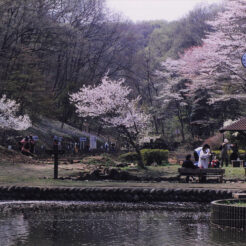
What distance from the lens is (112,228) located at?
10.0m

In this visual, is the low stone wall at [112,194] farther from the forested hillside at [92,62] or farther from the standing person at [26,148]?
the forested hillside at [92,62]

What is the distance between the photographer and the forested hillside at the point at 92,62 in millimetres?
39844

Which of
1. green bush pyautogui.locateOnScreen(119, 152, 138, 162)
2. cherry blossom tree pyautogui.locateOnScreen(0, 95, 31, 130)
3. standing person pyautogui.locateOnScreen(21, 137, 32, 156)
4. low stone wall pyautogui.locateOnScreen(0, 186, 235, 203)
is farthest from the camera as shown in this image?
cherry blossom tree pyautogui.locateOnScreen(0, 95, 31, 130)

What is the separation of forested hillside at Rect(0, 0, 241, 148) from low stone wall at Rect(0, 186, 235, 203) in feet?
68.6

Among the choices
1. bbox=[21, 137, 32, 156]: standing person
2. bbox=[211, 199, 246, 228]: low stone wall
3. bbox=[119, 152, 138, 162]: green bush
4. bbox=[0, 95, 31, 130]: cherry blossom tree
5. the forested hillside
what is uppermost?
the forested hillside

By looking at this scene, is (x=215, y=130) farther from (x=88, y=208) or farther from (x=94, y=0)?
(x=88, y=208)

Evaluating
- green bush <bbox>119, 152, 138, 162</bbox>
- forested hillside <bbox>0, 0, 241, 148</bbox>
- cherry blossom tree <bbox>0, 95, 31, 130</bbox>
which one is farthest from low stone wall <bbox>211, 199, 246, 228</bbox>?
cherry blossom tree <bbox>0, 95, 31, 130</bbox>

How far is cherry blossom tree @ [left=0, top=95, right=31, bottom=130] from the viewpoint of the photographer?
116ft

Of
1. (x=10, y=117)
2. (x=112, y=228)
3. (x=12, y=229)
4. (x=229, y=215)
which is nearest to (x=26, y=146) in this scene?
(x=10, y=117)

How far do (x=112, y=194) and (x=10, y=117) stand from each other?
22.6 meters

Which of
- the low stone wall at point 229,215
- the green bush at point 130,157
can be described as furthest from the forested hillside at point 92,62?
the low stone wall at point 229,215

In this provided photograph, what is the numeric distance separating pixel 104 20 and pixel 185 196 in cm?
4371

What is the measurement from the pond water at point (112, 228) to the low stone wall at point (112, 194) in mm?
1362

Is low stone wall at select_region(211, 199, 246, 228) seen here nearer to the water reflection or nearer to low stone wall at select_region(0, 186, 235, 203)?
the water reflection
